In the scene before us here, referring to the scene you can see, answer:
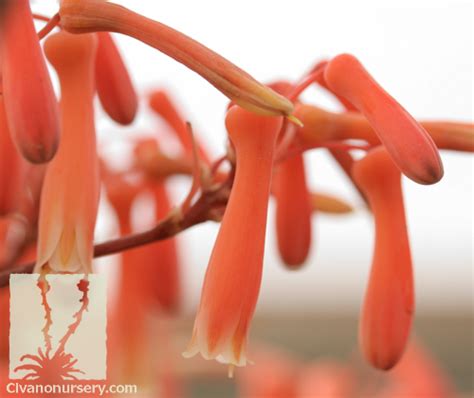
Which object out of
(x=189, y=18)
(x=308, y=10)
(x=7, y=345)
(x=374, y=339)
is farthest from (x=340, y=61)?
(x=308, y=10)

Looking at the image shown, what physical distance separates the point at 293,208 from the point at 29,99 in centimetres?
22

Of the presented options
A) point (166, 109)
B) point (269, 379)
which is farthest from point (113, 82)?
point (269, 379)

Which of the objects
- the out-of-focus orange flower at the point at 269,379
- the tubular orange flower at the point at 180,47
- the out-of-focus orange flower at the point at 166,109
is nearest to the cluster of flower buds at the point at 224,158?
the tubular orange flower at the point at 180,47

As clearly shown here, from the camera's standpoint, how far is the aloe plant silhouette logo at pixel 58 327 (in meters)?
0.52

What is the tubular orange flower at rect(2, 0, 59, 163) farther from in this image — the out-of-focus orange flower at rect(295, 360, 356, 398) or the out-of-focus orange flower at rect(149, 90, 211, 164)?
the out-of-focus orange flower at rect(295, 360, 356, 398)

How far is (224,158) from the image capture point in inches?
22.6

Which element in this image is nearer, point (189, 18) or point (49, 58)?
point (49, 58)

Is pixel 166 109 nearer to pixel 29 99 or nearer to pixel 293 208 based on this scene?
pixel 293 208

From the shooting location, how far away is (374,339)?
544mm

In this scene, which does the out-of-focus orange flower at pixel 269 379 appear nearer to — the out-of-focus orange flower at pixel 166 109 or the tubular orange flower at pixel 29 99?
the out-of-focus orange flower at pixel 166 109

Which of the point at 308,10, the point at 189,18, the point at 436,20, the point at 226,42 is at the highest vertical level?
the point at 436,20

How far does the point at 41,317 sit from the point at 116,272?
291 millimetres

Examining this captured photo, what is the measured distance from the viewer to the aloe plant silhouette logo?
0.52m

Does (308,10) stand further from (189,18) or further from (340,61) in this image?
(340,61)
